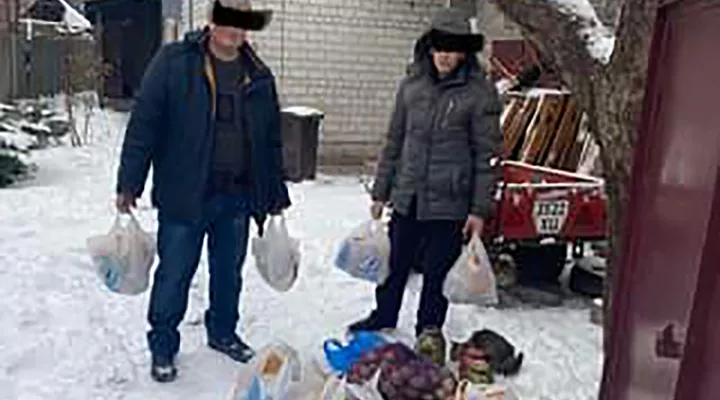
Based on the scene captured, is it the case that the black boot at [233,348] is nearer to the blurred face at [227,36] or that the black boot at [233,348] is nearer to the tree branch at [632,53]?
the blurred face at [227,36]

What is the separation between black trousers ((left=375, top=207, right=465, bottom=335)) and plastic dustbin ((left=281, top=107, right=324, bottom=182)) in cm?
576

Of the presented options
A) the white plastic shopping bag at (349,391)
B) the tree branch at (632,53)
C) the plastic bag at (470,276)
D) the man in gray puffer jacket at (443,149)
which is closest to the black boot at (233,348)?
the man in gray puffer jacket at (443,149)

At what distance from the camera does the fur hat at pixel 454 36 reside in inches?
161

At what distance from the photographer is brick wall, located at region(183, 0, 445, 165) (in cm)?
1170

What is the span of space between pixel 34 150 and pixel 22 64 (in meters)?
7.00

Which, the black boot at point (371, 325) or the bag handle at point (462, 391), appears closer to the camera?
the bag handle at point (462, 391)

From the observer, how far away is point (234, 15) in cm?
381

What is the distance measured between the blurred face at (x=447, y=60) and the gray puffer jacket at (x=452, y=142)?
0.03m

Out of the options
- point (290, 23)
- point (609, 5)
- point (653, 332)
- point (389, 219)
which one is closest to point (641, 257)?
point (653, 332)

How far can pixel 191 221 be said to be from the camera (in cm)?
395

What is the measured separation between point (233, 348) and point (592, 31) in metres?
2.09

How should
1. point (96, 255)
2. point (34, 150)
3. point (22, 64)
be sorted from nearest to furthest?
point (96, 255), point (34, 150), point (22, 64)

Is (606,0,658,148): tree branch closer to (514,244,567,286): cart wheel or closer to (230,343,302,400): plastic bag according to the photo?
(230,343,302,400): plastic bag

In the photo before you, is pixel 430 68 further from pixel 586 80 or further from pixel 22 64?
pixel 22 64
